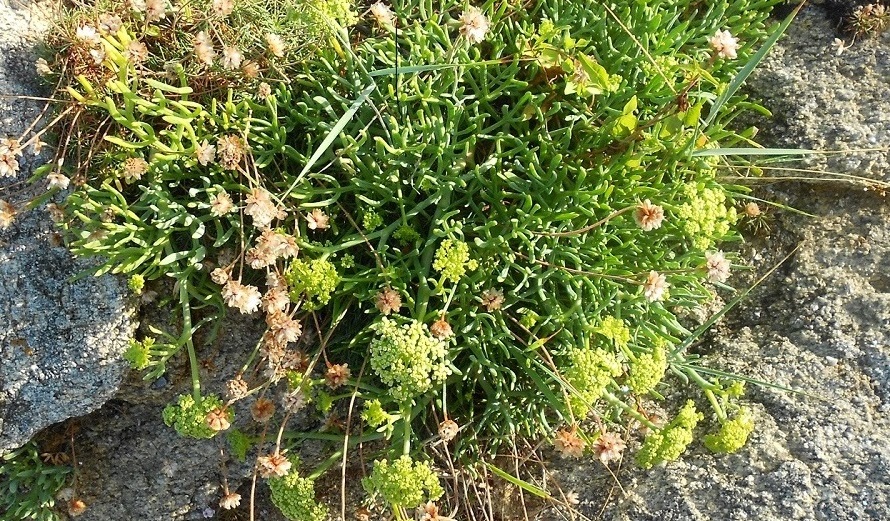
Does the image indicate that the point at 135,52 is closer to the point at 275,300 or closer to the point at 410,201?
the point at 275,300

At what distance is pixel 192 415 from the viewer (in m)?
2.67

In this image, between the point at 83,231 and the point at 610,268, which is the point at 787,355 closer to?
the point at 610,268

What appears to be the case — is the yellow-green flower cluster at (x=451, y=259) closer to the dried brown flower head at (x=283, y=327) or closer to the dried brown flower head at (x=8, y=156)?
the dried brown flower head at (x=283, y=327)

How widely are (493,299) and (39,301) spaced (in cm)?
202

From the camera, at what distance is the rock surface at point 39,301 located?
297 centimetres

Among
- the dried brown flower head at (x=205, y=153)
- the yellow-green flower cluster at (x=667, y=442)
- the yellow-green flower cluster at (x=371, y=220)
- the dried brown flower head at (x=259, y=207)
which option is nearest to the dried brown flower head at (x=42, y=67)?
the dried brown flower head at (x=205, y=153)

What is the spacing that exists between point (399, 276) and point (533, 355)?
27.4 inches

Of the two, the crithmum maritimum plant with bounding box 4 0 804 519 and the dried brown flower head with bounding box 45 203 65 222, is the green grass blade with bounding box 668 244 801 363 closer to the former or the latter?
the crithmum maritimum plant with bounding box 4 0 804 519

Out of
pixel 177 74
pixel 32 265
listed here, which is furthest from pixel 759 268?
pixel 32 265

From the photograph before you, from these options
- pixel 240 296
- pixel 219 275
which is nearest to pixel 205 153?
pixel 219 275

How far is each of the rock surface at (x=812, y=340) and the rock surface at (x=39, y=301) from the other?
2.29m

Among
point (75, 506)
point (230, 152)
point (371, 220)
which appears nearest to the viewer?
point (230, 152)

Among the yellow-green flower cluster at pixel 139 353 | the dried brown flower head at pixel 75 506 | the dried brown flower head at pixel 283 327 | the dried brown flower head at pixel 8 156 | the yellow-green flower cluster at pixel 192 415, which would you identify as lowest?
the dried brown flower head at pixel 75 506

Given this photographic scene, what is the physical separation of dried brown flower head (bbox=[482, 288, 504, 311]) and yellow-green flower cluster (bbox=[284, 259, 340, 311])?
646mm
